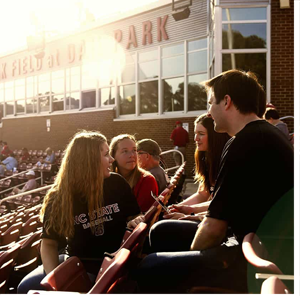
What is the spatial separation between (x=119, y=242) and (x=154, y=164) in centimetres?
184

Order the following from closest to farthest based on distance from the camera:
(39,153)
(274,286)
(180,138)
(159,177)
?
(274,286) → (159,177) → (180,138) → (39,153)

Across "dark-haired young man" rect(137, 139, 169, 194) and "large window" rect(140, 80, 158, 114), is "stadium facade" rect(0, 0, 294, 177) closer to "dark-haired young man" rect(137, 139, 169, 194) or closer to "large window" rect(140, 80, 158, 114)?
"large window" rect(140, 80, 158, 114)

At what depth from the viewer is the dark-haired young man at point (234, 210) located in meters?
1.63

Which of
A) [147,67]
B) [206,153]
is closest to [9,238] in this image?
[206,153]

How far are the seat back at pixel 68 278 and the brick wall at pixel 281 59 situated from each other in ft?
25.1

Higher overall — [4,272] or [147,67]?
[147,67]

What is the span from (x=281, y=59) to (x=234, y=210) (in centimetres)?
775

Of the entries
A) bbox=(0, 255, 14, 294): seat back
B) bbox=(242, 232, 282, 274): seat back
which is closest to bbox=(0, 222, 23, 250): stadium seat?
bbox=(0, 255, 14, 294): seat back

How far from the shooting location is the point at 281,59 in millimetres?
8492

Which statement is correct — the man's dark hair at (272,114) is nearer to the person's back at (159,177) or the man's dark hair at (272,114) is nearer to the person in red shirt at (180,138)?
the person's back at (159,177)

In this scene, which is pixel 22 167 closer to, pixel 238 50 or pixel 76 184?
pixel 238 50

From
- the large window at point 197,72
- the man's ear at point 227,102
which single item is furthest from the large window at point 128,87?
the man's ear at point 227,102

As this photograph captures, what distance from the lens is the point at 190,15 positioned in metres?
11.6

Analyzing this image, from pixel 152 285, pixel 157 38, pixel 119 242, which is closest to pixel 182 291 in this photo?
pixel 152 285
